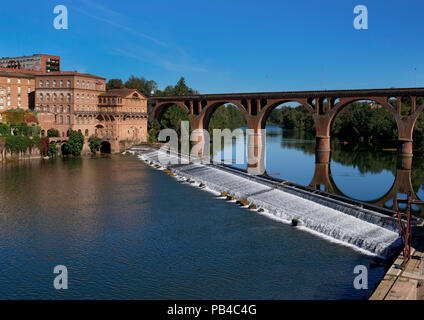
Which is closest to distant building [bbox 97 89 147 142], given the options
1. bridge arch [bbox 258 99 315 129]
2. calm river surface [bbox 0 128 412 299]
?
bridge arch [bbox 258 99 315 129]

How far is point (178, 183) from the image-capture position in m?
47.3

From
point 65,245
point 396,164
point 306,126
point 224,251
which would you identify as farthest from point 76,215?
point 306,126

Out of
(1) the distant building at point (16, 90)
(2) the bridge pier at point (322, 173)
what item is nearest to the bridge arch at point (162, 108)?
(1) the distant building at point (16, 90)

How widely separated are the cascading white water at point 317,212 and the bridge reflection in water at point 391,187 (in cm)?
653

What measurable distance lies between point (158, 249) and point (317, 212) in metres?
12.4

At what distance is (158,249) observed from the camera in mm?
25484

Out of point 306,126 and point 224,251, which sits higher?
point 306,126

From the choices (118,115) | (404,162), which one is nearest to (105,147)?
(118,115)

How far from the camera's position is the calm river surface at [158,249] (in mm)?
20312

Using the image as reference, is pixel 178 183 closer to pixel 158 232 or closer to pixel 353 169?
pixel 158 232

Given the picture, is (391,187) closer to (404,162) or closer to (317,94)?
(404,162)

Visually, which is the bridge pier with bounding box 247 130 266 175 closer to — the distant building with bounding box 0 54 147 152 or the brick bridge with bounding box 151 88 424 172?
the brick bridge with bounding box 151 88 424 172

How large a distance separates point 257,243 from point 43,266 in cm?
1236

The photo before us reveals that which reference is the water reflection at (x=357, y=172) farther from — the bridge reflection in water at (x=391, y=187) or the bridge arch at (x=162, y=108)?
the bridge arch at (x=162, y=108)
